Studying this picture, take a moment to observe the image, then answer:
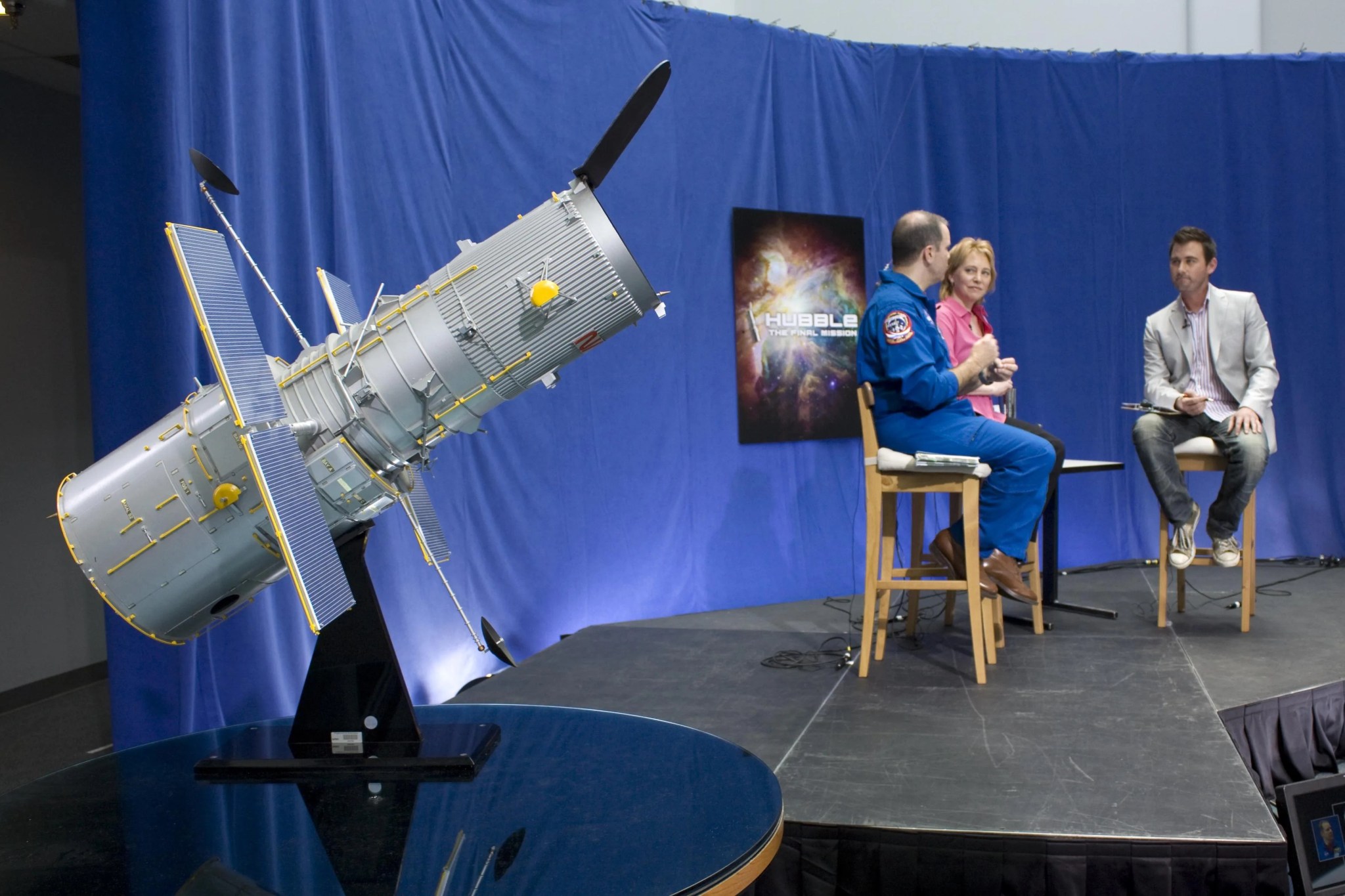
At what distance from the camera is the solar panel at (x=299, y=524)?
1402 millimetres

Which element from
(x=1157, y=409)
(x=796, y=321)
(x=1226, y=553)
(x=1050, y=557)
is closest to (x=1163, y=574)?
(x=1226, y=553)

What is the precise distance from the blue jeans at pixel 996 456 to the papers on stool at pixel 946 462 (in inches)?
4.8

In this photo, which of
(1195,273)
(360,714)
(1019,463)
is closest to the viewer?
(360,714)

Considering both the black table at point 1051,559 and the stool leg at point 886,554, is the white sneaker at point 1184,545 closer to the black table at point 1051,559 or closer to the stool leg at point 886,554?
the black table at point 1051,559

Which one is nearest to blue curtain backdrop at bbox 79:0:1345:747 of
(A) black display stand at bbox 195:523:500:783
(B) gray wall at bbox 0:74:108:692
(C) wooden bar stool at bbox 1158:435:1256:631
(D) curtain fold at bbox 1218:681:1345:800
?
(A) black display stand at bbox 195:523:500:783

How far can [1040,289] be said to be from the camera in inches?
222

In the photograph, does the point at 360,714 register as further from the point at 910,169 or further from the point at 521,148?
the point at 910,169

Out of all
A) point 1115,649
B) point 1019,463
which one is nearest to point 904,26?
point 1019,463

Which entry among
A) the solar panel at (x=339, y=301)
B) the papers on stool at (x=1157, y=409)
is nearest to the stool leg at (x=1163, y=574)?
the papers on stool at (x=1157, y=409)

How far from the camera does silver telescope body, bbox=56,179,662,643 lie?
161 centimetres

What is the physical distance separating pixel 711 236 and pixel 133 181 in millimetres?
2682

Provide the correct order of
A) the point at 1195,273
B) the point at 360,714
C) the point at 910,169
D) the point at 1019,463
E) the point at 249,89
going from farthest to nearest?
the point at 910,169, the point at 1195,273, the point at 1019,463, the point at 249,89, the point at 360,714

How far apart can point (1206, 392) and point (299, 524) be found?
382 centimetres

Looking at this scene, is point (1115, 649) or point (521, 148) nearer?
point (1115, 649)
